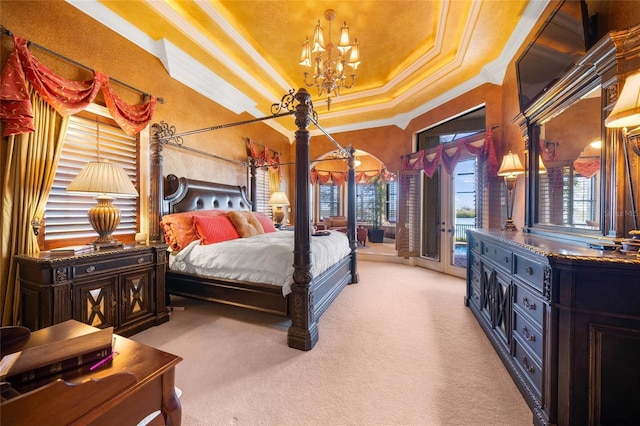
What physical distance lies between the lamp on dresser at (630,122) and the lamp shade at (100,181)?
333 centimetres

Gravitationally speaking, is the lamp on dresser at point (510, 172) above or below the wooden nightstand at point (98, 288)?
above

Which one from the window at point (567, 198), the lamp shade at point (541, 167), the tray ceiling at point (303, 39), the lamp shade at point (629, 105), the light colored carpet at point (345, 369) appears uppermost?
the tray ceiling at point (303, 39)

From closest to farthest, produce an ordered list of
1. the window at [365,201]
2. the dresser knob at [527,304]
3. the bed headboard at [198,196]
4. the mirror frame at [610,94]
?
the mirror frame at [610,94] → the dresser knob at [527,304] → the bed headboard at [198,196] → the window at [365,201]

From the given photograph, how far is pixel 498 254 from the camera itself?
2145mm

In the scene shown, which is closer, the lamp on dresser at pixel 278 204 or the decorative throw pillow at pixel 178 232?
the decorative throw pillow at pixel 178 232

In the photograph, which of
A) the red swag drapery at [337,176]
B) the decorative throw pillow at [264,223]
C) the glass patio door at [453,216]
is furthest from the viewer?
the red swag drapery at [337,176]

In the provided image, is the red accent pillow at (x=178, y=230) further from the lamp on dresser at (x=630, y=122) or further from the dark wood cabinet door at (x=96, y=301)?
the lamp on dresser at (x=630, y=122)

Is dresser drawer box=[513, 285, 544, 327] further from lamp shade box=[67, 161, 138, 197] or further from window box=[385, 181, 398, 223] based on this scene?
window box=[385, 181, 398, 223]

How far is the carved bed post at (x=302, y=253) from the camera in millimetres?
2230

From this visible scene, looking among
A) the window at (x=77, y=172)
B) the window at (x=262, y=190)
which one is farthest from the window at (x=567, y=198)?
the window at (x=262, y=190)

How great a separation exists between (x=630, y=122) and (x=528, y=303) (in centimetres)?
115

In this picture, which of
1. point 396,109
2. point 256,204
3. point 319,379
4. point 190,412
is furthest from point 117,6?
point 396,109

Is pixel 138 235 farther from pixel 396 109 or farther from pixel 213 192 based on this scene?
pixel 396 109

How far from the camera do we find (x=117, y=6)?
2.55 metres
